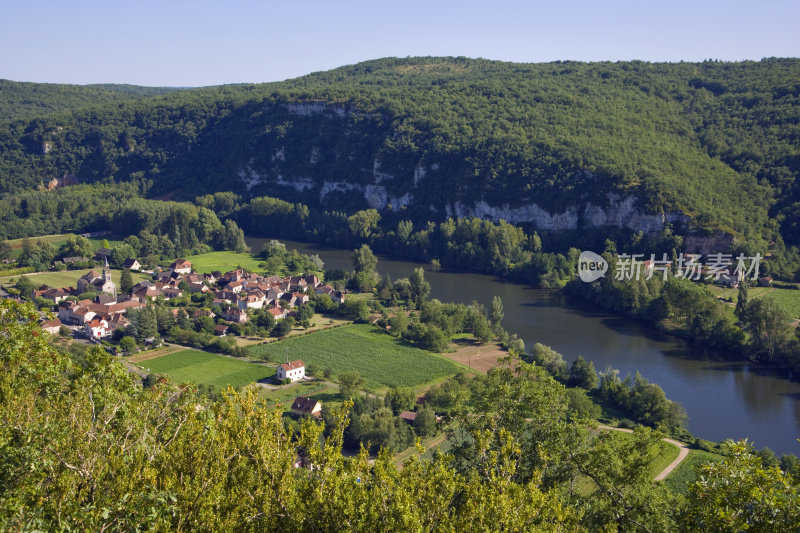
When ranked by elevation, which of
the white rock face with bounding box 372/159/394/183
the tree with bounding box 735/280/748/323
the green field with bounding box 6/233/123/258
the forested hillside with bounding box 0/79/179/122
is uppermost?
the forested hillside with bounding box 0/79/179/122

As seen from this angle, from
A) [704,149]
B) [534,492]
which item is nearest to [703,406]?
[534,492]

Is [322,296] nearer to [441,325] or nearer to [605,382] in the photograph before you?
[441,325]

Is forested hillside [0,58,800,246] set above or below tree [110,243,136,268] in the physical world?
above

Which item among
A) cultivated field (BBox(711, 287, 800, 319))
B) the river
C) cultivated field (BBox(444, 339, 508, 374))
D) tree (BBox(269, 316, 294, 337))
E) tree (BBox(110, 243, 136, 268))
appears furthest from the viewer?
tree (BBox(110, 243, 136, 268))

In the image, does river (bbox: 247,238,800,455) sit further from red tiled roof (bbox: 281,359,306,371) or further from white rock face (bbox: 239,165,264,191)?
white rock face (bbox: 239,165,264,191)

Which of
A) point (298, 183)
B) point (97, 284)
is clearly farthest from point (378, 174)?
point (97, 284)

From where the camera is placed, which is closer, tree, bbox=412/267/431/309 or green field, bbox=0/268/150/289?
tree, bbox=412/267/431/309

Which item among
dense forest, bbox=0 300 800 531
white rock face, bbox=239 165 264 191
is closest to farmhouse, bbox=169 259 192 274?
white rock face, bbox=239 165 264 191
